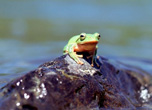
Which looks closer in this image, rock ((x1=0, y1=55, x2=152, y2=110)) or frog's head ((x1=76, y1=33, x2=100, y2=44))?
rock ((x1=0, y1=55, x2=152, y2=110))

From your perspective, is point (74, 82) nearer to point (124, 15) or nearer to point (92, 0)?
point (124, 15)

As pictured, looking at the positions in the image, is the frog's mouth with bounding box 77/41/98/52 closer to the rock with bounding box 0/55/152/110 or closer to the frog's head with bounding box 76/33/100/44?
the frog's head with bounding box 76/33/100/44

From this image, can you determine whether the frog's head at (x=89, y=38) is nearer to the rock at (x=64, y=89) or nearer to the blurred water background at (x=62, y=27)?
the rock at (x=64, y=89)

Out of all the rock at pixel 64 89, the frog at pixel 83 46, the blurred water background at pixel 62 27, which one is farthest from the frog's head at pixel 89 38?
the blurred water background at pixel 62 27

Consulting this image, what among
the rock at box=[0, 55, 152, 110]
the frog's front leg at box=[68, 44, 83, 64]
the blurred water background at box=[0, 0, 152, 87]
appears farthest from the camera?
the blurred water background at box=[0, 0, 152, 87]

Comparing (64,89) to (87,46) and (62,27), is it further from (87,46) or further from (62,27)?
(62,27)

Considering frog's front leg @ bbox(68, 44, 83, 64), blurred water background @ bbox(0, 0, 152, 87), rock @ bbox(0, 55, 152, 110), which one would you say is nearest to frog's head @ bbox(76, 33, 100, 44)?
frog's front leg @ bbox(68, 44, 83, 64)

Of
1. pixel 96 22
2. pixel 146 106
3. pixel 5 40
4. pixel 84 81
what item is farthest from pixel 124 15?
pixel 84 81

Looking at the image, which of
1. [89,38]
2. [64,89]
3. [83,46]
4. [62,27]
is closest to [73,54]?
[83,46]
